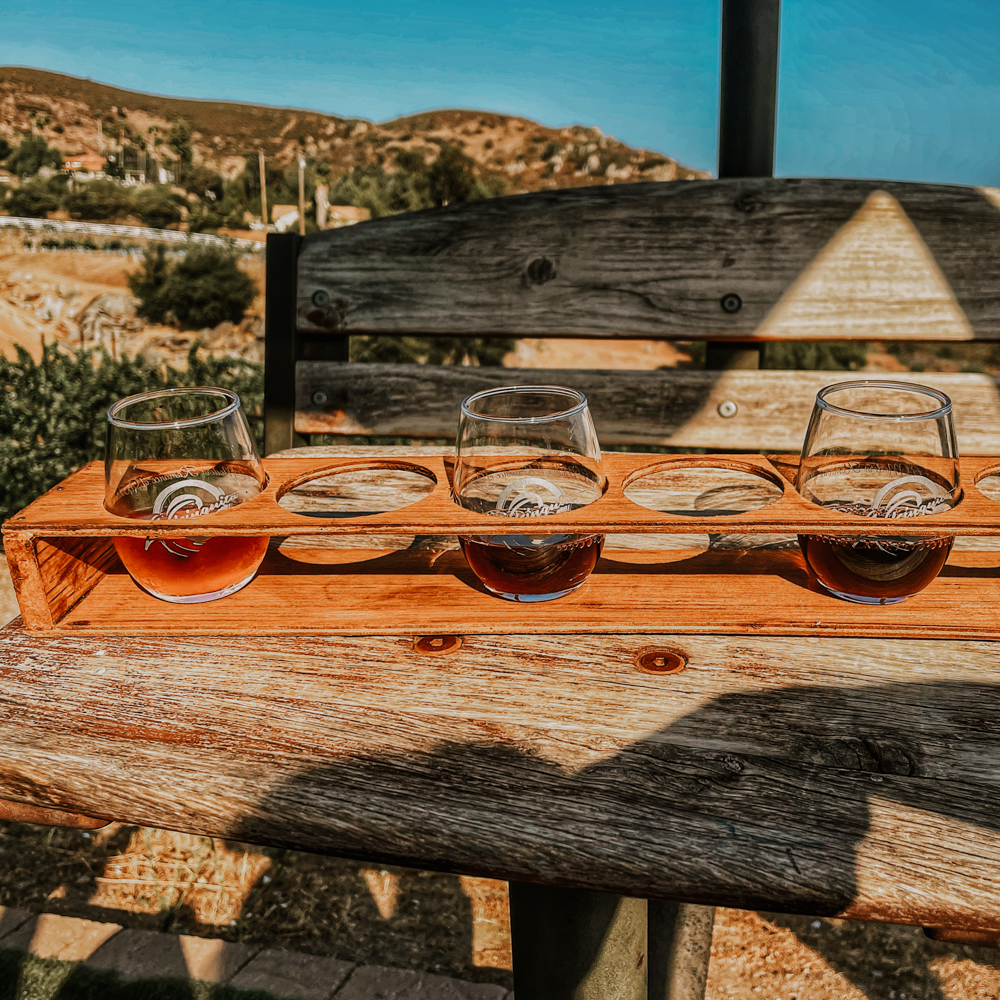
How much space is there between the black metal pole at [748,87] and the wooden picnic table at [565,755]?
1.68 meters

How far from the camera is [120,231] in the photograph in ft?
67.8

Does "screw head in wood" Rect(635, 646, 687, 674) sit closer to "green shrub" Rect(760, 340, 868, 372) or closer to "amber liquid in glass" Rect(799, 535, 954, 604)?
"amber liquid in glass" Rect(799, 535, 954, 604)

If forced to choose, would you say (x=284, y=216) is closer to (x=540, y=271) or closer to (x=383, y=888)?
(x=540, y=271)

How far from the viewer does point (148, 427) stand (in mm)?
832

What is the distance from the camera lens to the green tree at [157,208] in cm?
2119

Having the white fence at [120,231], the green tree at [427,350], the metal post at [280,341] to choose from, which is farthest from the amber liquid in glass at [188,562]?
the white fence at [120,231]

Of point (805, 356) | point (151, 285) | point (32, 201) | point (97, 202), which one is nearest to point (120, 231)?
point (97, 202)

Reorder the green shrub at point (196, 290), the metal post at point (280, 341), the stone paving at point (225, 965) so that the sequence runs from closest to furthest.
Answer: the stone paving at point (225, 965) < the metal post at point (280, 341) < the green shrub at point (196, 290)

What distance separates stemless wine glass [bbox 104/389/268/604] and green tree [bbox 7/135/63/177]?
26216 mm

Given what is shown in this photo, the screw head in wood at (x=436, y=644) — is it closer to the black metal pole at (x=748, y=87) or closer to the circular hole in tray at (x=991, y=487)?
the circular hole in tray at (x=991, y=487)

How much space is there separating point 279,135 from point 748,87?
→ 29720 millimetres

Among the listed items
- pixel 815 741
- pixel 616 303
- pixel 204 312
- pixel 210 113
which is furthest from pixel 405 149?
pixel 815 741

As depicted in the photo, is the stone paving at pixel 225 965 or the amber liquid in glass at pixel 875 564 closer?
the amber liquid in glass at pixel 875 564

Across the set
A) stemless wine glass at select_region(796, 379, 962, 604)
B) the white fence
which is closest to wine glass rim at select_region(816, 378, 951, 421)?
stemless wine glass at select_region(796, 379, 962, 604)
